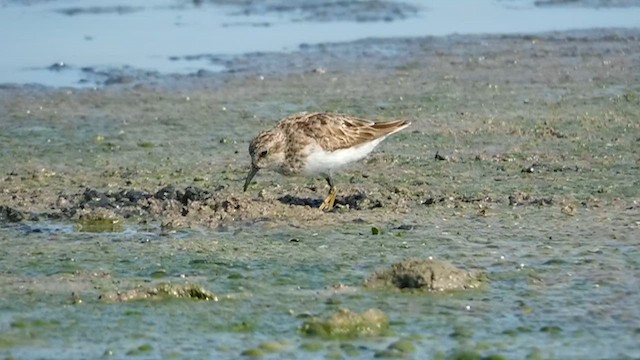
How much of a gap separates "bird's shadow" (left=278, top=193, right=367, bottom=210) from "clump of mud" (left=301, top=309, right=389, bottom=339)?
3.26 meters

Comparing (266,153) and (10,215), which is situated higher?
(266,153)

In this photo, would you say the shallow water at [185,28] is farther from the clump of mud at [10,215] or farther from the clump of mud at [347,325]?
the clump of mud at [347,325]

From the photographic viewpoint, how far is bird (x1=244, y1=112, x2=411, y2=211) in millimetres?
10852

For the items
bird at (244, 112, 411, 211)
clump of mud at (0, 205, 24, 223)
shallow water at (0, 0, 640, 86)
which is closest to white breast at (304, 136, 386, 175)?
bird at (244, 112, 411, 211)

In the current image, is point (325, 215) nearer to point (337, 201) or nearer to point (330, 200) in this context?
point (330, 200)

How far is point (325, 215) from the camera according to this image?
33.1 ft

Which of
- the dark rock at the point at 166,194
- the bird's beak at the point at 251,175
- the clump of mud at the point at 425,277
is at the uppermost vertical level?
the bird's beak at the point at 251,175

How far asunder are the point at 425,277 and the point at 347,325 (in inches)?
34.5

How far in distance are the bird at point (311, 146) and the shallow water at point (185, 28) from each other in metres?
5.55

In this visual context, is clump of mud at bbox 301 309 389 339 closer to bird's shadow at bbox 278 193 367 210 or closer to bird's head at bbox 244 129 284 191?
bird's shadow at bbox 278 193 367 210

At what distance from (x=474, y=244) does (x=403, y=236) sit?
505mm

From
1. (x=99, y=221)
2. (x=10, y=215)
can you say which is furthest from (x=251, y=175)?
(x=10, y=215)

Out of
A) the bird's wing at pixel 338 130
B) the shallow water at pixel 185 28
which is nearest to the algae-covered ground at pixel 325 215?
the bird's wing at pixel 338 130

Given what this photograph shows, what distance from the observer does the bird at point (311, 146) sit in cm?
1085
